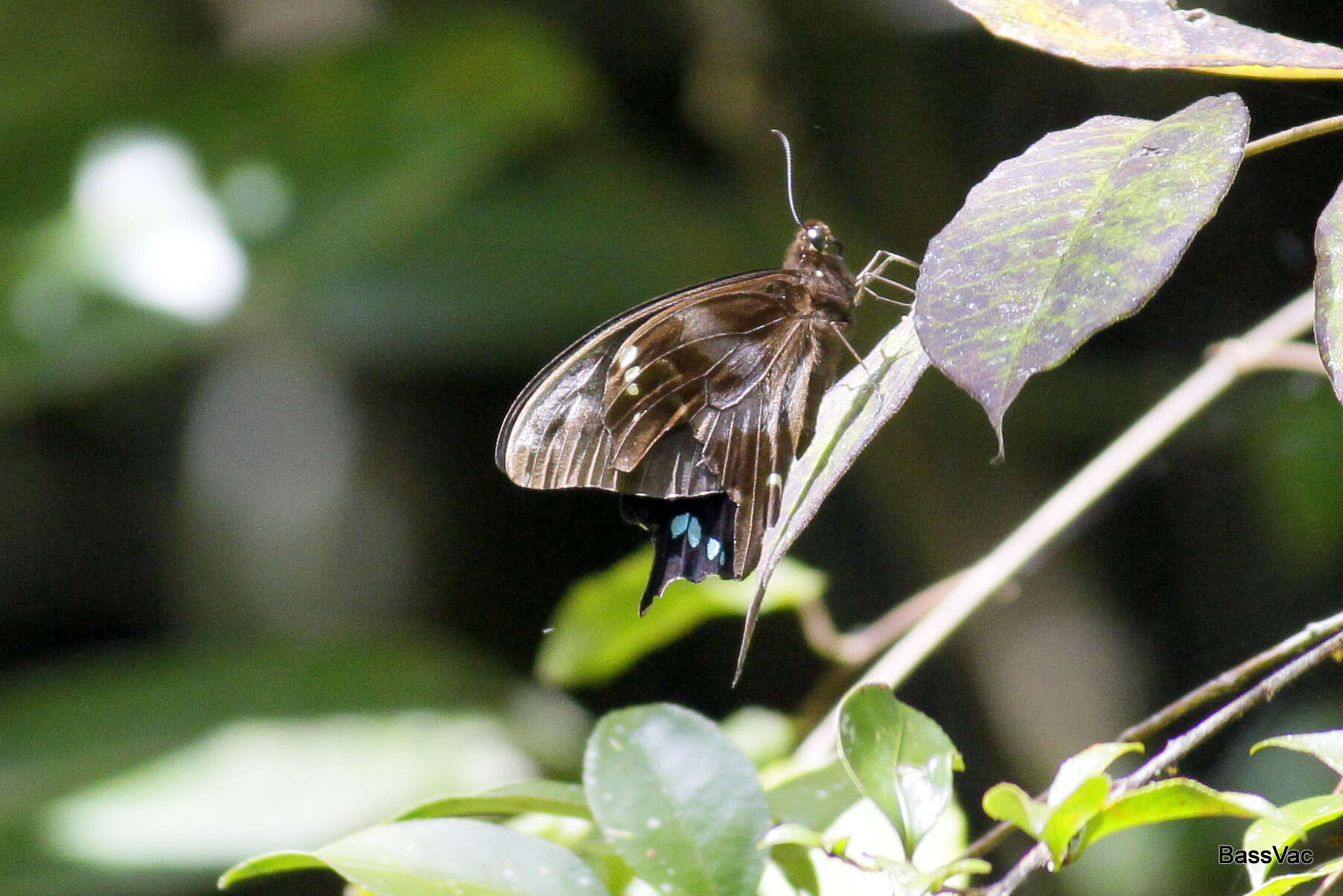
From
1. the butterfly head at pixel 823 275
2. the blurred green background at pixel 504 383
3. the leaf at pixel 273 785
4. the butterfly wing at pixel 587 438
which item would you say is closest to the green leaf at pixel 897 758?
the butterfly wing at pixel 587 438

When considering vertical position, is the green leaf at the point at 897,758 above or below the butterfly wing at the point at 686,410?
below

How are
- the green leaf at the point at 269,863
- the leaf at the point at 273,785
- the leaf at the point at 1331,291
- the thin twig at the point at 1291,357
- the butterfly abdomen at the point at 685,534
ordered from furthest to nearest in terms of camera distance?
the leaf at the point at 273,785, the thin twig at the point at 1291,357, the butterfly abdomen at the point at 685,534, the green leaf at the point at 269,863, the leaf at the point at 1331,291

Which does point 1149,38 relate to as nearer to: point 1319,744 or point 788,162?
point 1319,744

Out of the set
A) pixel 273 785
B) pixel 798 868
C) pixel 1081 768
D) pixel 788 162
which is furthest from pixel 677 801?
pixel 273 785

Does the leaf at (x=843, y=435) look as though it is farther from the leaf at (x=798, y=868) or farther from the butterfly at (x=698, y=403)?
the butterfly at (x=698, y=403)

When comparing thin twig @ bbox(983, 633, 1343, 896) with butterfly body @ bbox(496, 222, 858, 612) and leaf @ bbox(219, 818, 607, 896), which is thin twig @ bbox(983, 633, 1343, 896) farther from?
butterfly body @ bbox(496, 222, 858, 612)

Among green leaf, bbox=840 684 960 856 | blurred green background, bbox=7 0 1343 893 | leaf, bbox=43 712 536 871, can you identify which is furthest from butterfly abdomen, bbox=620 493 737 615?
leaf, bbox=43 712 536 871

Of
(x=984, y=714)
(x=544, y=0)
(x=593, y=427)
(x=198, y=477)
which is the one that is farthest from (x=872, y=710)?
(x=198, y=477)
